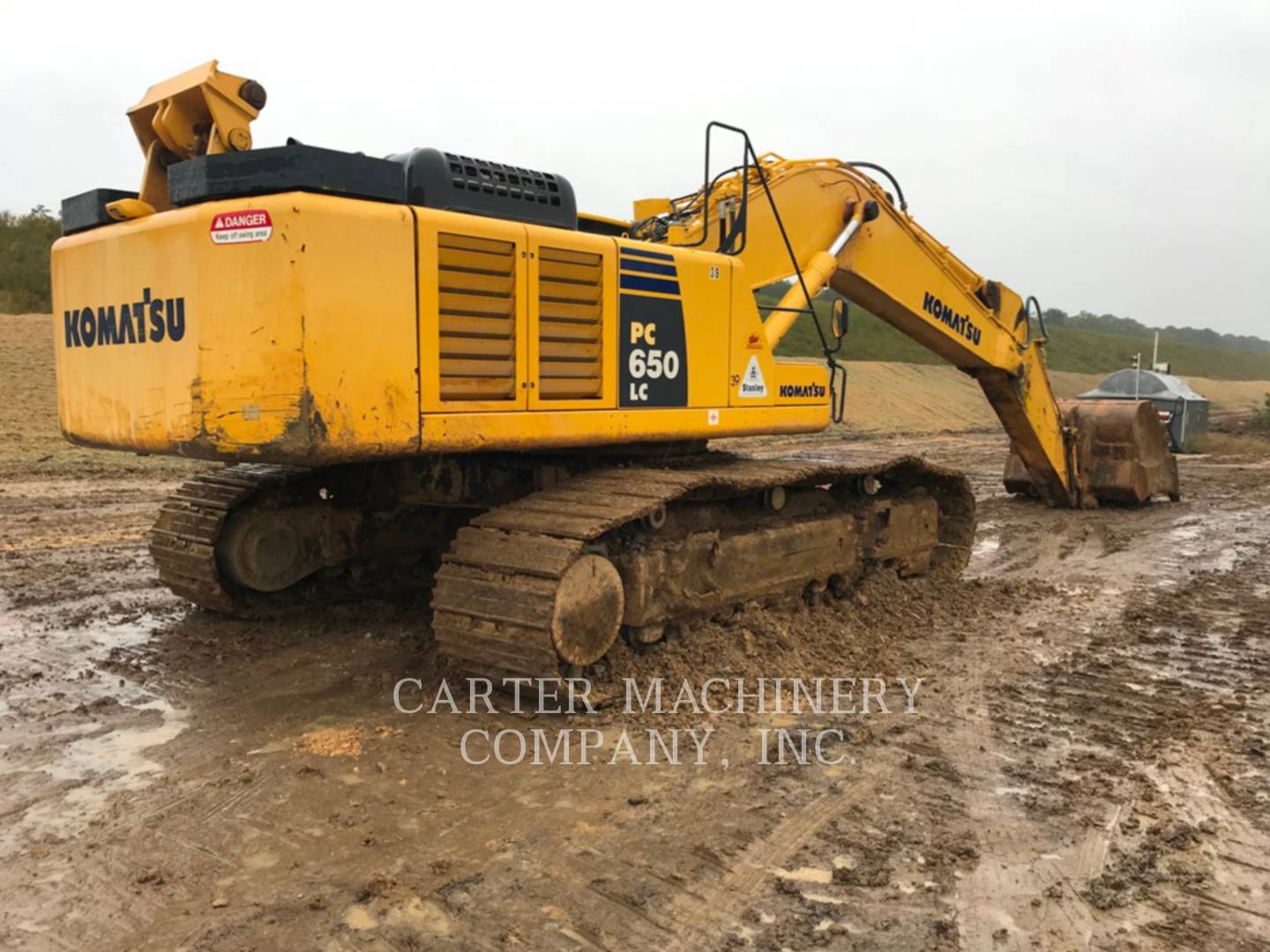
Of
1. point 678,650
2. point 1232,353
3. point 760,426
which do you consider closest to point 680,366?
point 760,426

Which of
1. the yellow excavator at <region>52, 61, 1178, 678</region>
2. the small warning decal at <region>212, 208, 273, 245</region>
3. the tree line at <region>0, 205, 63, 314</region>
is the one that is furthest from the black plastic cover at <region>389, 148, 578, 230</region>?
the tree line at <region>0, 205, 63, 314</region>

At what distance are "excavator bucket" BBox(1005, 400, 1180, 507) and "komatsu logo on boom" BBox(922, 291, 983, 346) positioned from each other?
3741mm

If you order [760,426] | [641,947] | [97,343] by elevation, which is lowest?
[641,947]

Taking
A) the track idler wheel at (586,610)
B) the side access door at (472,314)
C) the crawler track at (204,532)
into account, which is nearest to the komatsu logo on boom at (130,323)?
the side access door at (472,314)

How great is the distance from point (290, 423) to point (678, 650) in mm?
2314

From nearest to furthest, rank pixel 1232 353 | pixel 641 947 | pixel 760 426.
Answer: pixel 641 947 → pixel 760 426 → pixel 1232 353

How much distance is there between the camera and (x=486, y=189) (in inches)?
190

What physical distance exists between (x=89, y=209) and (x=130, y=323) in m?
0.74

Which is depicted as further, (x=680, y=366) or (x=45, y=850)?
(x=680, y=366)

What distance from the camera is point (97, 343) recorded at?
15.8ft

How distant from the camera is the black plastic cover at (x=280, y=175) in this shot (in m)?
4.12

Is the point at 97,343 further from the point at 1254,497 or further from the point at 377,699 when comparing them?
the point at 1254,497

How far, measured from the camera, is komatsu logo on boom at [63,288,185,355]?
436 centimetres

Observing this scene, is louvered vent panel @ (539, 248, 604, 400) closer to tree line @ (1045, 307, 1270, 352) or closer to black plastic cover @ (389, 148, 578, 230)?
black plastic cover @ (389, 148, 578, 230)
